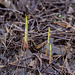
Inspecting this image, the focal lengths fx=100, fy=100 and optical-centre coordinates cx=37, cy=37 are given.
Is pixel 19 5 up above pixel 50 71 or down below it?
above

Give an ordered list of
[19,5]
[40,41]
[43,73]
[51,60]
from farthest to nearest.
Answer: [19,5]
[40,41]
[51,60]
[43,73]

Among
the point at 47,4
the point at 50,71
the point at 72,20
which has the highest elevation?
the point at 47,4

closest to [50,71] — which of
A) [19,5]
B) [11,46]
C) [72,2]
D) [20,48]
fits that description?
[20,48]

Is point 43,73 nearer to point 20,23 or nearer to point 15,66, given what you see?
point 15,66

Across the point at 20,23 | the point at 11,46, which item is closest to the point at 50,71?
the point at 11,46

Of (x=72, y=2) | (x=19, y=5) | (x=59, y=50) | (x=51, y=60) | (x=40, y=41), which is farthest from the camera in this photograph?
(x=72, y=2)

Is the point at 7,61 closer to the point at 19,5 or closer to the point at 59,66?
the point at 59,66

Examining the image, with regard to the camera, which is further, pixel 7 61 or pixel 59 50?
pixel 59 50
